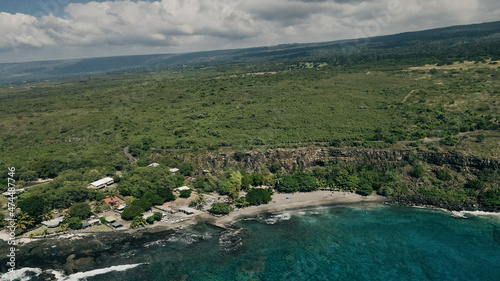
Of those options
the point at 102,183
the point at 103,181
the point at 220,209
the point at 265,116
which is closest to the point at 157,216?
the point at 220,209

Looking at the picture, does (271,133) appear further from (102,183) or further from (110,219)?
(110,219)

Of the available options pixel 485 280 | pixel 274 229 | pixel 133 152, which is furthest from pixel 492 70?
pixel 133 152

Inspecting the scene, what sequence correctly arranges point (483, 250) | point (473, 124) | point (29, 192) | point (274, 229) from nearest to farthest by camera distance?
point (483, 250), point (274, 229), point (29, 192), point (473, 124)

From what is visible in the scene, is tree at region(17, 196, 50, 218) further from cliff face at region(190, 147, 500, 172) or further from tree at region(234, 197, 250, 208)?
tree at region(234, 197, 250, 208)

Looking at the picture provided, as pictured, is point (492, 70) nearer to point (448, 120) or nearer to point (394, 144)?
point (448, 120)

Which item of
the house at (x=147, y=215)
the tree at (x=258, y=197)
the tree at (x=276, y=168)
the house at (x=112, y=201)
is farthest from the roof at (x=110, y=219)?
the tree at (x=276, y=168)
